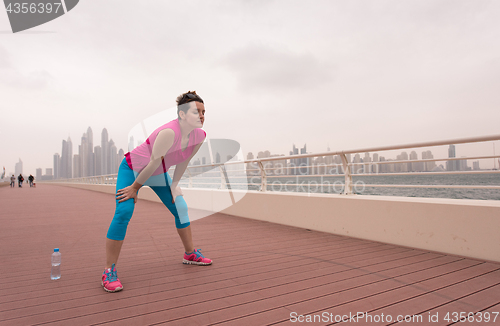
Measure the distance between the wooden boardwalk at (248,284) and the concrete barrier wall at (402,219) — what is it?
16 cm

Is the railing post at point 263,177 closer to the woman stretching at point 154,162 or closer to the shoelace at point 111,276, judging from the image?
the woman stretching at point 154,162

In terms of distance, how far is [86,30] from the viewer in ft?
37.1

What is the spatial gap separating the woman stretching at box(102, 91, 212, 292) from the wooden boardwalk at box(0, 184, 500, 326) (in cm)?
38

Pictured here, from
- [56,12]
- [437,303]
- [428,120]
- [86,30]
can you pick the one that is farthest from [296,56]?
[428,120]

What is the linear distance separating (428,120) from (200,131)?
186ft

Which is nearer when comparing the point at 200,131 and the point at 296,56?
the point at 200,131

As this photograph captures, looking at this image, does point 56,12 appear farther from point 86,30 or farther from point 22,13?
point 86,30

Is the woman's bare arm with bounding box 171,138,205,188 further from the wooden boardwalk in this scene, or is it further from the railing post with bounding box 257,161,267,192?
the railing post with bounding box 257,161,267,192

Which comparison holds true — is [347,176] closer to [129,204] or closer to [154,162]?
[154,162]

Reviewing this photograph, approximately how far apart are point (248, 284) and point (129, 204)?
1.22 m

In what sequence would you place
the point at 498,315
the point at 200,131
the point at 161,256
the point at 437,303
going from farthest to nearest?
the point at 161,256, the point at 200,131, the point at 437,303, the point at 498,315

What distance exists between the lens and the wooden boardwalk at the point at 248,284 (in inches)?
69.6

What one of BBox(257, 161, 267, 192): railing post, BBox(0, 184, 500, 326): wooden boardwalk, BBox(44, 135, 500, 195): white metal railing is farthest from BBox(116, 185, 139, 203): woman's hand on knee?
BBox(257, 161, 267, 192): railing post

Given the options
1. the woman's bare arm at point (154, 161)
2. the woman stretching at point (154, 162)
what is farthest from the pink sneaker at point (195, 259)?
the woman's bare arm at point (154, 161)
